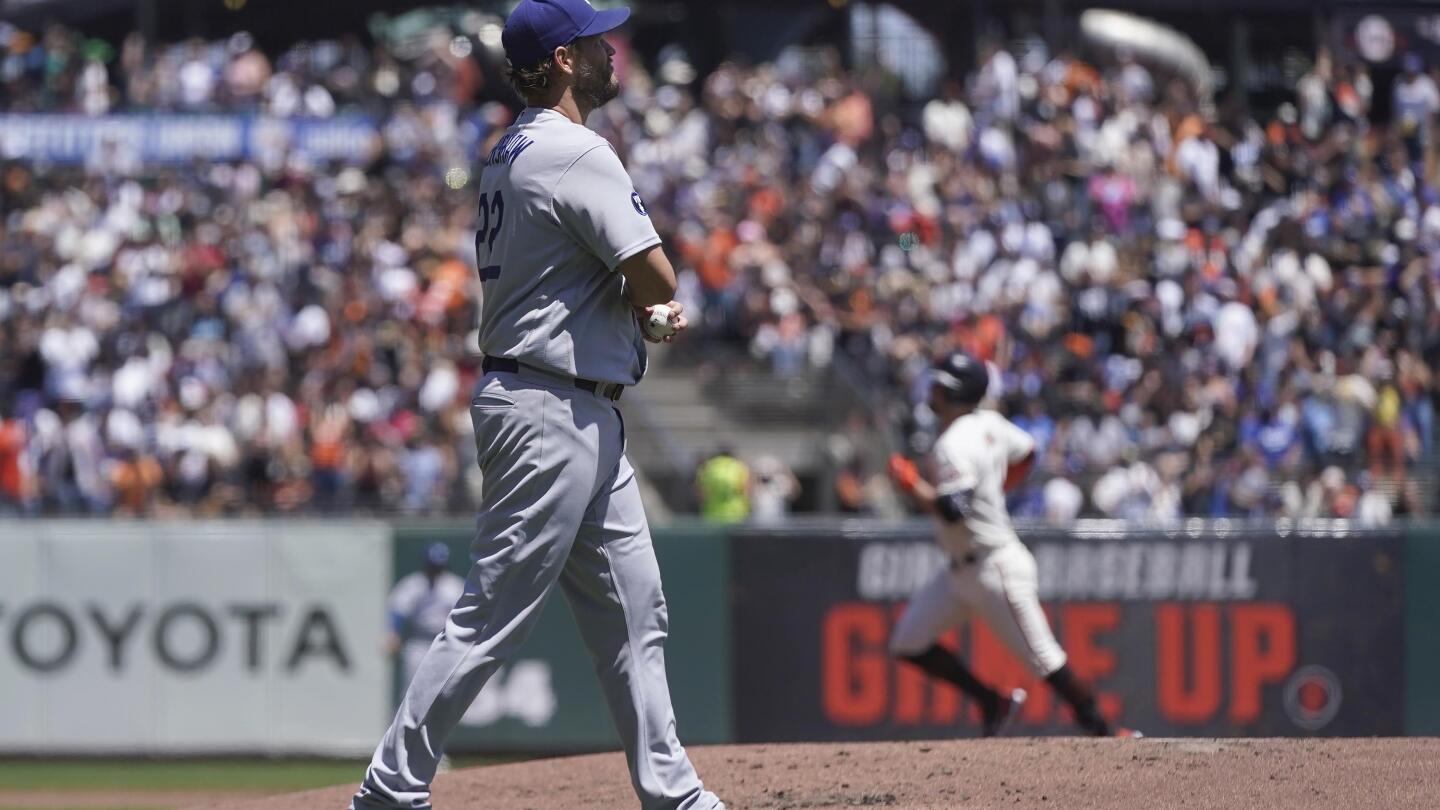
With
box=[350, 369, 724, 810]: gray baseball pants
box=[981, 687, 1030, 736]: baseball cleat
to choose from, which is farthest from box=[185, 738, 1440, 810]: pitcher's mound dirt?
box=[981, 687, 1030, 736]: baseball cleat

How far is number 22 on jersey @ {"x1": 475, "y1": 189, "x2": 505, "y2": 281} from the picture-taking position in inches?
191

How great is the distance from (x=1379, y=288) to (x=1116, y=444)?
3.26 meters

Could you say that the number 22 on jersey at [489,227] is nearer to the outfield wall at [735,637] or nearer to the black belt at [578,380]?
the black belt at [578,380]

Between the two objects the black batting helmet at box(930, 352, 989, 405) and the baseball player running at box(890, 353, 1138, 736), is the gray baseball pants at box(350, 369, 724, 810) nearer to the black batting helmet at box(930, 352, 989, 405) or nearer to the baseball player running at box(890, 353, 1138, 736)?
the baseball player running at box(890, 353, 1138, 736)

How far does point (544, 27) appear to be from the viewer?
4.76m

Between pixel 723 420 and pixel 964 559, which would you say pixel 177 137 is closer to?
pixel 723 420

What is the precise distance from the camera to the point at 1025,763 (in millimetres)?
6035

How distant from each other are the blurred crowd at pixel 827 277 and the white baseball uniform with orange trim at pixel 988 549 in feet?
17.9

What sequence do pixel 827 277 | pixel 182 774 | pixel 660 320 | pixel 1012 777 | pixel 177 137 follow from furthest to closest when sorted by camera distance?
pixel 177 137
pixel 827 277
pixel 182 774
pixel 1012 777
pixel 660 320

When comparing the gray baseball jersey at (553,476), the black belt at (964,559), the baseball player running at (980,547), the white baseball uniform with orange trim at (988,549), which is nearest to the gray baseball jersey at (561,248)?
the gray baseball jersey at (553,476)

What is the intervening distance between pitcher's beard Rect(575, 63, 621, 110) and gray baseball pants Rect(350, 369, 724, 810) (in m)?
0.74

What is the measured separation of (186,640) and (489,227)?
29.0 ft

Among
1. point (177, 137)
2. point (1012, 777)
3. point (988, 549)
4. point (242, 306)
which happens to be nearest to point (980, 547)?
point (988, 549)

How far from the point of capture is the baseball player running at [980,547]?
28.0 ft
